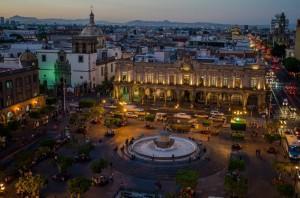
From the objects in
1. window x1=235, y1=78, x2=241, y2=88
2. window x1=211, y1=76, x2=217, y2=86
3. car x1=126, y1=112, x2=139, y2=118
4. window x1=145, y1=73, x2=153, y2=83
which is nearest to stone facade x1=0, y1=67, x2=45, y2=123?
car x1=126, y1=112, x2=139, y2=118

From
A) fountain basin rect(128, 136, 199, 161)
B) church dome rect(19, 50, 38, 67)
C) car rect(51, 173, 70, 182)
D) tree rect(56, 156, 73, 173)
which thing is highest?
church dome rect(19, 50, 38, 67)

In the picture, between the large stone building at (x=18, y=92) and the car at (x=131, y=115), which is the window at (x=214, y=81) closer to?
the car at (x=131, y=115)

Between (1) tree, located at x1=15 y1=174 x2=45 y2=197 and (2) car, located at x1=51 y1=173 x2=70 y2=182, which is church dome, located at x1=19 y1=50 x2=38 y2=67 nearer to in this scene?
(2) car, located at x1=51 y1=173 x2=70 y2=182

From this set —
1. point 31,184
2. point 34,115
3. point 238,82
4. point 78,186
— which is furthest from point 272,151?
point 34,115

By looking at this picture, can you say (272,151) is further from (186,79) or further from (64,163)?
(186,79)

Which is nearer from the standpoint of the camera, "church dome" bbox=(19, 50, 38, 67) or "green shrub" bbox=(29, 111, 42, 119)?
"green shrub" bbox=(29, 111, 42, 119)

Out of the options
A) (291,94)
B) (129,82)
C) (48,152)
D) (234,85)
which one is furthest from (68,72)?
(291,94)
